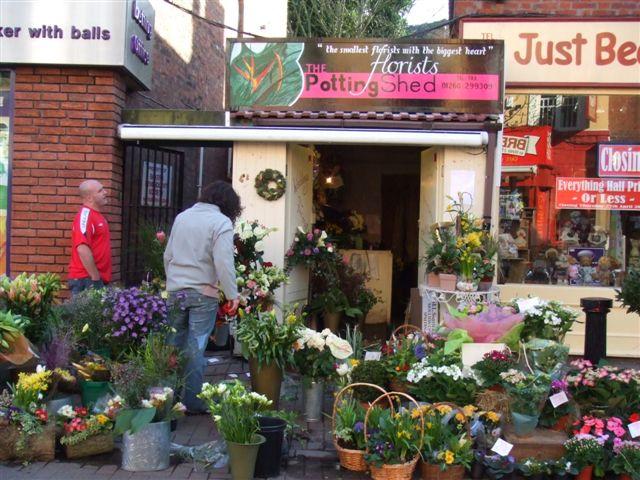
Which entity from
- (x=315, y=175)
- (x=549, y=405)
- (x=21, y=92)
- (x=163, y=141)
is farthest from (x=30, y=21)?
(x=549, y=405)

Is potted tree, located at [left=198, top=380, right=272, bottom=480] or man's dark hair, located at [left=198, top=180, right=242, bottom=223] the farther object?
man's dark hair, located at [left=198, top=180, right=242, bottom=223]

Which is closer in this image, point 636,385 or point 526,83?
point 636,385

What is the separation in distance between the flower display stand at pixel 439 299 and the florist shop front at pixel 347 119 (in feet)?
2.35

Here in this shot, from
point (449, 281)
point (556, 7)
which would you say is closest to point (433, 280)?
point (449, 281)

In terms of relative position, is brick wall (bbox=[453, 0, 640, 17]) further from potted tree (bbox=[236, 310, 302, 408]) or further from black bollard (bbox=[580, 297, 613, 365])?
potted tree (bbox=[236, 310, 302, 408])

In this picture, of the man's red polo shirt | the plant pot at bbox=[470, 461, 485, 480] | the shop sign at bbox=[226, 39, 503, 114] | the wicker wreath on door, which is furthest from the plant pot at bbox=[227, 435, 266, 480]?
the shop sign at bbox=[226, 39, 503, 114]

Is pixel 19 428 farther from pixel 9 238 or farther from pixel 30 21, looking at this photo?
pixel 30 21

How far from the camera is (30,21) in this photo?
21.7ft

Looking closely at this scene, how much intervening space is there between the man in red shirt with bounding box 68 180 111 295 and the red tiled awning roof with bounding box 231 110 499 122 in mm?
1864

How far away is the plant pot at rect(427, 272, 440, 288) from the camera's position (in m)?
6.74

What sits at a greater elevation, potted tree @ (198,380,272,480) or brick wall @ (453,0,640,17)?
brick wall @ (453,0,640,17)

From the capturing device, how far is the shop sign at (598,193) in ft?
24.6

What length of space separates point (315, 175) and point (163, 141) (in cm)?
236

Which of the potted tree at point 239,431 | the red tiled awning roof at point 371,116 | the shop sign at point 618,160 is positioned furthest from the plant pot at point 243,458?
the shop sign at point 618,160
